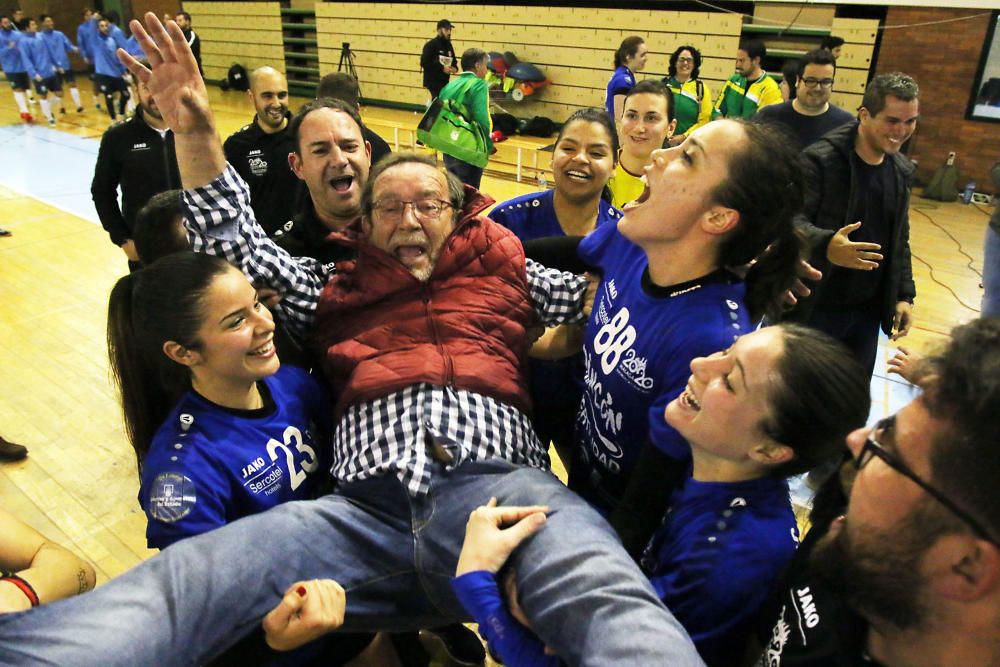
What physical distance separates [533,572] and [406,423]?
1.59 ft

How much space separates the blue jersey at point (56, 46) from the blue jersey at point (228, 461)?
12.7m

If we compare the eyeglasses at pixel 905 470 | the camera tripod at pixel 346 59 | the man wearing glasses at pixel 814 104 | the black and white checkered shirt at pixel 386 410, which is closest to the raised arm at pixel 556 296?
the black and white checkered shirt at pixel 386 410

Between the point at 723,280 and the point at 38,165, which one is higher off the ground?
the point at 723,280

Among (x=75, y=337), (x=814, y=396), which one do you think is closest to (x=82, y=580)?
(x=814, y=396)

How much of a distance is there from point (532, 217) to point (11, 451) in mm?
2719

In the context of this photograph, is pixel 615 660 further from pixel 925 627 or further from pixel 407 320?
pixel 407 320

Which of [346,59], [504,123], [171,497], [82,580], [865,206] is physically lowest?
[82,580]

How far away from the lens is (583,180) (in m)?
2.45

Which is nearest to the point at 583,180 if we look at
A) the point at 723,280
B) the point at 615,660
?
the point at 723,280

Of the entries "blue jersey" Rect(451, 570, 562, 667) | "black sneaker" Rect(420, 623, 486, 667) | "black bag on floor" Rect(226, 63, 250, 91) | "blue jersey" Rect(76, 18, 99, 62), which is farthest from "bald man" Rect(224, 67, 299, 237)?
"black bag on floor" Rect(226, 63, 250, 91)

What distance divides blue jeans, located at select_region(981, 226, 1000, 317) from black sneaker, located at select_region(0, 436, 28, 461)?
4.63 m

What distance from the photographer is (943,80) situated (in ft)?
25.2

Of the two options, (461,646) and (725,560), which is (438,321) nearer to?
(725,560)

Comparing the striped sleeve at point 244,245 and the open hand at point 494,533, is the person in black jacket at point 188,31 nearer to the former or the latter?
the striped sleeve at point 244,245
